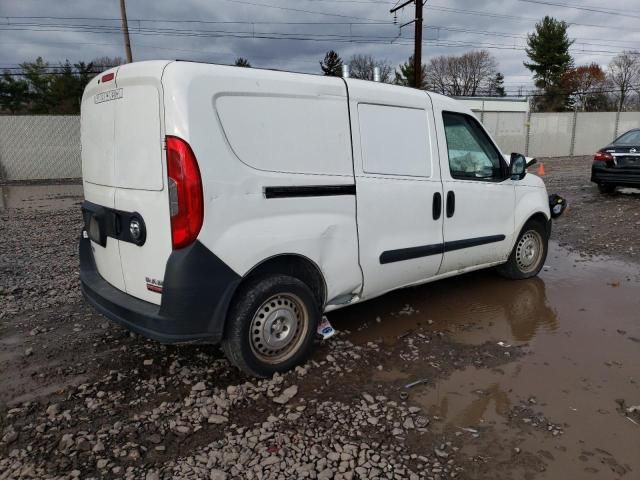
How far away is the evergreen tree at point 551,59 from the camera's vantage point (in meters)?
55.2

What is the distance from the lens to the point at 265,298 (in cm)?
326

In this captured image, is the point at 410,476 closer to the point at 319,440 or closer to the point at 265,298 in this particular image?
the point at 319,440

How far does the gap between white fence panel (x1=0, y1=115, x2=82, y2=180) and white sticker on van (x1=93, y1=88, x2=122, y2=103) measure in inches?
654

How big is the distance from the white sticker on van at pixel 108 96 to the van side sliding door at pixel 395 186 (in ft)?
5.24

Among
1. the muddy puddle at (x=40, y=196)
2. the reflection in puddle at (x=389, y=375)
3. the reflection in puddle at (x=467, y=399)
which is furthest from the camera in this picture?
the muddy puddle at (x=40, y=196)

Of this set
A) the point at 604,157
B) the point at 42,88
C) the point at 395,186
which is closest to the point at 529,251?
the point at 395,186

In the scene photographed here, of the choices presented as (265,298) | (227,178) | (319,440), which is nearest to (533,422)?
(319,440)

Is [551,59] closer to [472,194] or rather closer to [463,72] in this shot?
[463,72]

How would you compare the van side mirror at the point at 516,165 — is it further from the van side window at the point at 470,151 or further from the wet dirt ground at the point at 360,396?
the wet dirt ground at the point at 360,396

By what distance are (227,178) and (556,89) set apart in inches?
2403

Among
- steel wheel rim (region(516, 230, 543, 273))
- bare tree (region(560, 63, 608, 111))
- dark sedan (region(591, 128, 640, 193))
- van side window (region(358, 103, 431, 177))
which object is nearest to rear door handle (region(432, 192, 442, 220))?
van side window (region(358, 103, 431, 177))

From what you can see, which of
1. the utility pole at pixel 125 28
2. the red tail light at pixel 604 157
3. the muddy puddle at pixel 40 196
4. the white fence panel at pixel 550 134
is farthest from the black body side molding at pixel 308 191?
the white fence panel at pixel 550 134

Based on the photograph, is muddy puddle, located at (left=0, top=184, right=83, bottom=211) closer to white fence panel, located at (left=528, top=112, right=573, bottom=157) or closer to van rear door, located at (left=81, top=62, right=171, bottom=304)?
van rear door, located at (left=81, top=62, right=171, bottom=304)

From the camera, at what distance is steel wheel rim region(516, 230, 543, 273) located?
5.50 metres
